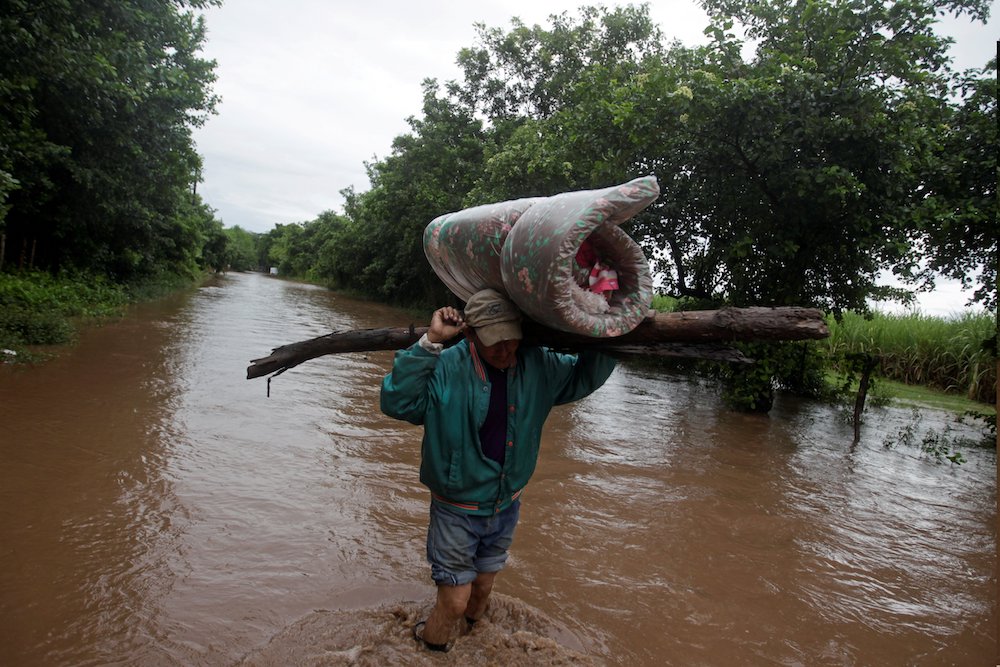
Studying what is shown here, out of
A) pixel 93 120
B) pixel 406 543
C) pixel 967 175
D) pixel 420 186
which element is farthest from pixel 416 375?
pixel 420 186

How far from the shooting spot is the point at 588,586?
3283mm

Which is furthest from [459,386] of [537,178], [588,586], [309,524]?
[537,178]

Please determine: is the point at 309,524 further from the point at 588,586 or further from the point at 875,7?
the point at 875,7

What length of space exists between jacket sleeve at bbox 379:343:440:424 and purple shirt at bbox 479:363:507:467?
27 centimetres

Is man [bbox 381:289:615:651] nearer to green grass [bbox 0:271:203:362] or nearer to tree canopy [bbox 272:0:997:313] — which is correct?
tree canopy [bbox 272:0:997:313]

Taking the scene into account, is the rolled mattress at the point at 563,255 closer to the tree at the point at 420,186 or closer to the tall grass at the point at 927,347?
the tall grass at the point at 927,347

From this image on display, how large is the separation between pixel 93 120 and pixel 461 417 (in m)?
11.3

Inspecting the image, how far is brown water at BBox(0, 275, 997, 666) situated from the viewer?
8.73 feet

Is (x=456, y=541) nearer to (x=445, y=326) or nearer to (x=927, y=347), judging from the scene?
(x=445, y=326)

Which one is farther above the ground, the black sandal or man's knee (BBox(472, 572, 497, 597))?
man's knee (BBox(472, 572, 497, 597))

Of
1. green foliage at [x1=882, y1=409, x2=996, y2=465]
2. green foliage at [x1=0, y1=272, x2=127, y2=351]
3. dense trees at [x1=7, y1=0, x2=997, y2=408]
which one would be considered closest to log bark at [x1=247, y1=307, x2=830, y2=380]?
dense trees at [x1=7, y1=0, x2=997, y2=408]

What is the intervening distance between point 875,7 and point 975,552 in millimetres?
5911

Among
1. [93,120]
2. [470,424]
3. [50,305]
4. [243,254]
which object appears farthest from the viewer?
[243,254]

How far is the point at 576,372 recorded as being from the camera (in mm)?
2588
